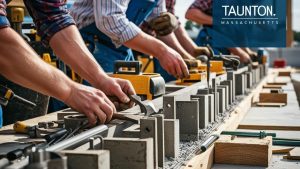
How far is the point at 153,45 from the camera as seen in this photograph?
4203mm

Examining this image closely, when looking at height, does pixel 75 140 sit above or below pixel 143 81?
below

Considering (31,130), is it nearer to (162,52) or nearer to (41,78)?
(41,78)

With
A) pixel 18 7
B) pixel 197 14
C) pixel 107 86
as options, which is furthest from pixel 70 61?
pixel 197 14

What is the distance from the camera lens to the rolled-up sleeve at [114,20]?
3.95 m

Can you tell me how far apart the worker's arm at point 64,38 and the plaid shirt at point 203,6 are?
16.2 ft

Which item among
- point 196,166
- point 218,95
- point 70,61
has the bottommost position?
point 196,166

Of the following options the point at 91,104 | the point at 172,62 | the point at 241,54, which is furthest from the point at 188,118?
the point at 241,54

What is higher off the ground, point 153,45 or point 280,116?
point 153,45

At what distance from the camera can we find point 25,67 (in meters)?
2.29

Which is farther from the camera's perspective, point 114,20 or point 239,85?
point 239,85

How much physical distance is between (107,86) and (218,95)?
112 centimetres

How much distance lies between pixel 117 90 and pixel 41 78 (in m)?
0.57

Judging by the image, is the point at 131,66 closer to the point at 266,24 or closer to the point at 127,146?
the point at 127,146

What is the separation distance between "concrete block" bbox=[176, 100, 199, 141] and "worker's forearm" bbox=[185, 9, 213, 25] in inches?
195
